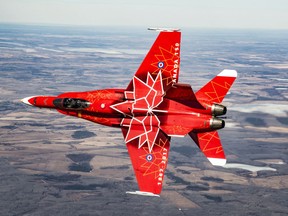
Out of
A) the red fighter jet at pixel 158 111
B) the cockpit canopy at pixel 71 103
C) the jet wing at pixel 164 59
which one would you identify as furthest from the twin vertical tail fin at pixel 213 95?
the cockpit canopy at pixel 71 103

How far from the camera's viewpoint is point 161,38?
32281 millimetres

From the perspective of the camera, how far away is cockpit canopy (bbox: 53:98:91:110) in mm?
31875

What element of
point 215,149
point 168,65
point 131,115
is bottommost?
point 215,149

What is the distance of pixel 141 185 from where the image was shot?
3002 cm

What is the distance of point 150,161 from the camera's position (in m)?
30.8

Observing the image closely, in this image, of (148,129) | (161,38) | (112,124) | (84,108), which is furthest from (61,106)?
(161,38)

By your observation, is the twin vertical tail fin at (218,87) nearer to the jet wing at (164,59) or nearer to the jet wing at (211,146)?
the jet wing at (211,146)

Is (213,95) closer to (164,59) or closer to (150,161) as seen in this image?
(164,59)

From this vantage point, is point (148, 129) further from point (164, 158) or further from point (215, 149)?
point (215, 149)

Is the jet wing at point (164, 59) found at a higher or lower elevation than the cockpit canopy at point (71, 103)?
higher

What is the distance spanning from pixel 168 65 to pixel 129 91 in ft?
11.8

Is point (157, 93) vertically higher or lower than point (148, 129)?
higher

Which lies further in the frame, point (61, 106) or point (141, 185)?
point (61, 106)

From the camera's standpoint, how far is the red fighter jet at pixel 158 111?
3027 centimetres
